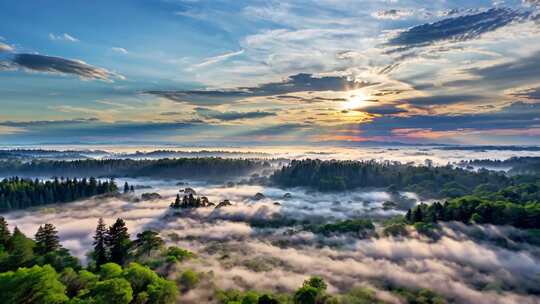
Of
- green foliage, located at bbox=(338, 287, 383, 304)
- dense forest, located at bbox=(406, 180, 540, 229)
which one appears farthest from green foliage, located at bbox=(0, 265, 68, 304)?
dense forest, located at bbox=(406, 180, 540, 229)

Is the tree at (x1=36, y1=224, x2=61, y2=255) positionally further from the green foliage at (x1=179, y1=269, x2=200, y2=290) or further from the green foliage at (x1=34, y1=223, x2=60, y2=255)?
the green foliage at (x1=179, y1=269, x2=200, y2=290)

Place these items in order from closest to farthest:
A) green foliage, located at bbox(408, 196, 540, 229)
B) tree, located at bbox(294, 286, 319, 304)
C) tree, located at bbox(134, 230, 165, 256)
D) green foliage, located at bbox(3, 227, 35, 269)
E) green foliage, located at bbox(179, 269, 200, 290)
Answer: green foliage, located at bbox(3, 227, 35, 269) < tree, located at bbox(294, 286, 319, 304) < green foliage, located at bbox(179, 269, 200, 290) < tree, located at bbox(134, 230, 165, 256) < green foliage, located at bbox(408, 196, 540, 229)

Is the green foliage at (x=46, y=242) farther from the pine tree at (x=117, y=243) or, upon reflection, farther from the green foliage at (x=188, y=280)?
the green foliage at (x=188, y=280)

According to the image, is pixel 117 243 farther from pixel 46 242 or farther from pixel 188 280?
pixel 188 280

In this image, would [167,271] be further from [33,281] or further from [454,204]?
[454,204]

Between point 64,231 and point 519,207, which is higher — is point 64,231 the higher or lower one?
the lower one

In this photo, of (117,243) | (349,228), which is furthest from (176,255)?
(349,228)

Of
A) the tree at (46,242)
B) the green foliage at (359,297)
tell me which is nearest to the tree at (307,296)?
the green foliage at (359,297)

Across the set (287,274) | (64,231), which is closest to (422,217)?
(287,274)
